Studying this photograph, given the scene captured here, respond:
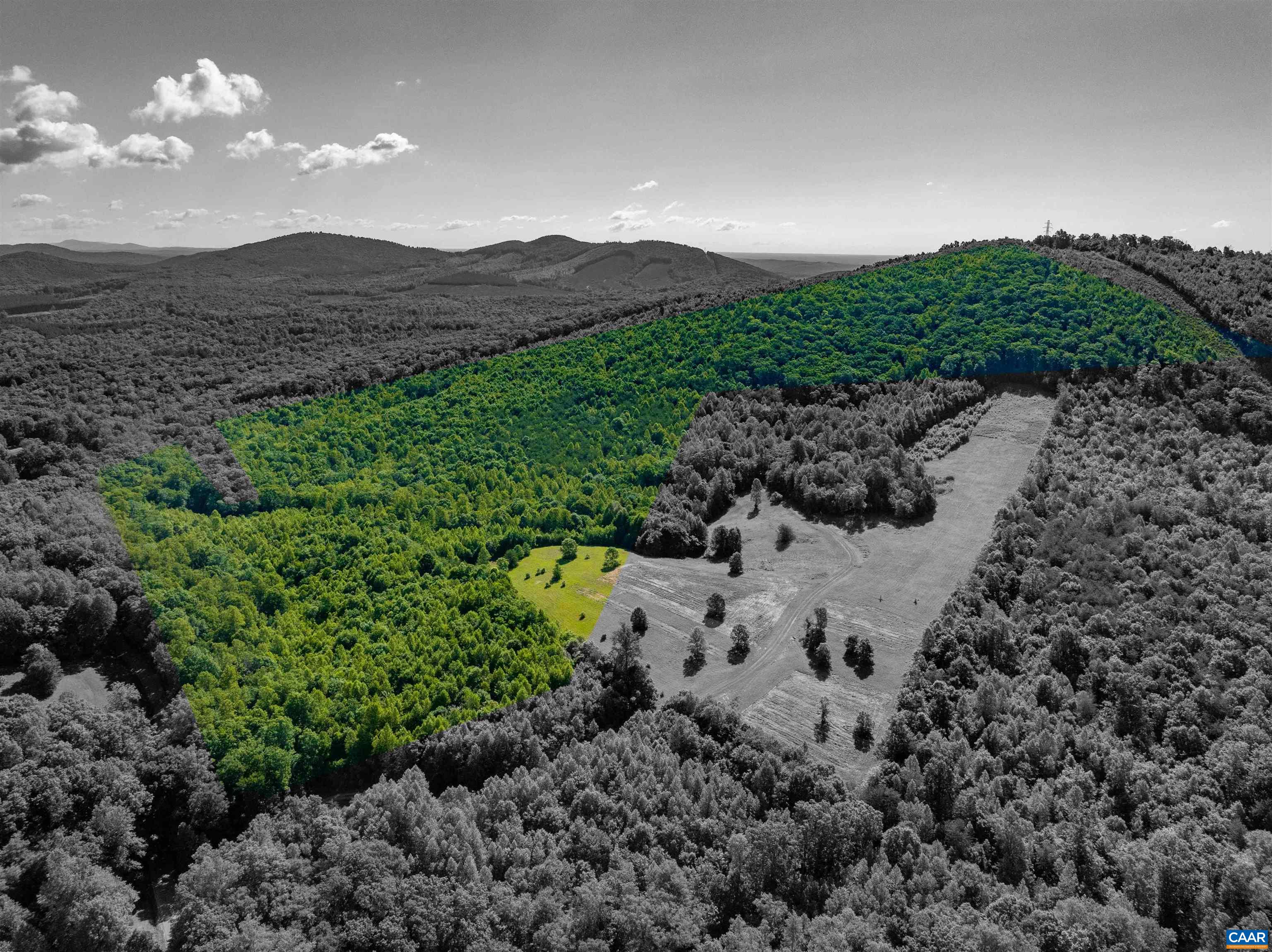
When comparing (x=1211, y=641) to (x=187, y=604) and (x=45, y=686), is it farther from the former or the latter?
(x=45, y=686)

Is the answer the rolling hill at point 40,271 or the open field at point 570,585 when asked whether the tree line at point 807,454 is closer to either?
the open field at point 570,585

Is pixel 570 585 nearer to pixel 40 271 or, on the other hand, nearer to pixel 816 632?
pixel 816 632

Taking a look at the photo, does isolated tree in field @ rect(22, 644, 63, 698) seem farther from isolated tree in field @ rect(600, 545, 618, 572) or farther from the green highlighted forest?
isolated tree in field @ rect(600, 545, 618, 572)

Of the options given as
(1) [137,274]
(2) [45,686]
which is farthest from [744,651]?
(1) [137,274]

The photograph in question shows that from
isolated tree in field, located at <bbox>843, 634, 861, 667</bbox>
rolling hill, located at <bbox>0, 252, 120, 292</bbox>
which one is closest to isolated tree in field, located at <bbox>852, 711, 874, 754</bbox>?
isolated tree in field, located at <bbox>843, 634, 861, 667</bbox>

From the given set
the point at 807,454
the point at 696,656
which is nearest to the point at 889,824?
the point at 696,656
